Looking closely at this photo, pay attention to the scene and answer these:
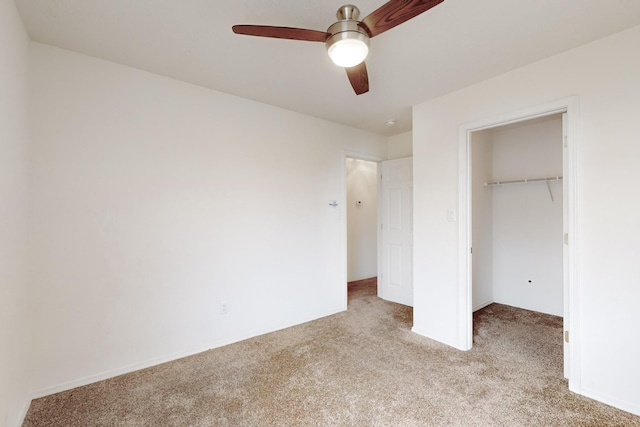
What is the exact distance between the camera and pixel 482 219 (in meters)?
3.89

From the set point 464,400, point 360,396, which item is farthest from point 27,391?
point 464,400

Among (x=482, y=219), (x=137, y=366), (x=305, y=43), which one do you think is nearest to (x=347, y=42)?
(x=305, y=43)

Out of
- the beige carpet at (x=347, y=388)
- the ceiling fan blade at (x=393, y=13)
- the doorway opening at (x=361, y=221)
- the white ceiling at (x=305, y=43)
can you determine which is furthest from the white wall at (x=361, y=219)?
the ceiling fan blade at (x=393, y=13)

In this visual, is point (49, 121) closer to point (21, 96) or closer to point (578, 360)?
point (21, 96)

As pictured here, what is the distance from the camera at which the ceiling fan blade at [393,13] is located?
124 cm

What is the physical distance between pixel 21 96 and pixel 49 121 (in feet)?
0.88

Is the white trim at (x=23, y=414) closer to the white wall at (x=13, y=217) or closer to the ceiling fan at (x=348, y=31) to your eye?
the white wall at (x=13, y=217)

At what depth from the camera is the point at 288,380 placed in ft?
7.30

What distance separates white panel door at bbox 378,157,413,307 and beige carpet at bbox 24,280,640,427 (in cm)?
110

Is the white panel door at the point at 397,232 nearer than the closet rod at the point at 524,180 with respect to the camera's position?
No

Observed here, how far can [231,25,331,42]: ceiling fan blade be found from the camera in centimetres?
141

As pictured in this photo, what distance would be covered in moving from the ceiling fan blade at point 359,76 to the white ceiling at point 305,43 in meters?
0.31

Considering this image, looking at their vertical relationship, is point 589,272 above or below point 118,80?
below

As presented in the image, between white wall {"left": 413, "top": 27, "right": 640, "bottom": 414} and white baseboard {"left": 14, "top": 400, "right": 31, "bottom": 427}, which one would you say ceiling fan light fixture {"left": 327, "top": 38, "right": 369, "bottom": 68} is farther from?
white baseboard {"left": 14, "top": 400, "right": 31, "bottom": 427}
